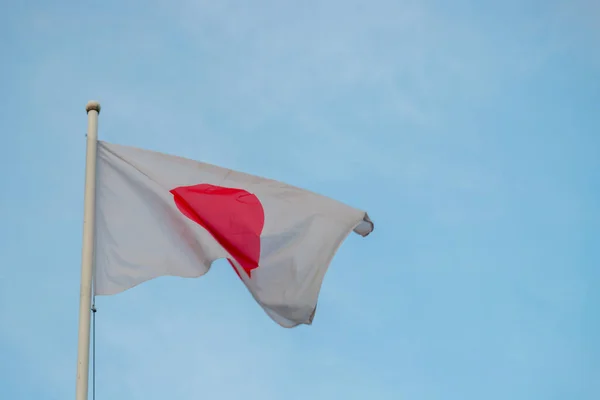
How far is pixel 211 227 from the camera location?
14.1 metres

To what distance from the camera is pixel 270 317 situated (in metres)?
14.1

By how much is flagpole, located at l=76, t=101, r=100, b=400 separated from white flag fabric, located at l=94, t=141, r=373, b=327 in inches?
17.9

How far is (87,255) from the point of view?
12.4 m

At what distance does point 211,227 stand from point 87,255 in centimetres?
215

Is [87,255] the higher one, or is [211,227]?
[211,227]

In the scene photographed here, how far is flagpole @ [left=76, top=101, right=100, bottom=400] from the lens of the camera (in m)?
11.4

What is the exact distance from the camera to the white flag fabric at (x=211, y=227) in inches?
530

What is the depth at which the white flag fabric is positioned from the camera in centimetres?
1345

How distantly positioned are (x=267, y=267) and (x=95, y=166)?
2.69 meters

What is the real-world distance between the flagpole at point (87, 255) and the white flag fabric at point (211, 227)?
46 centimetres

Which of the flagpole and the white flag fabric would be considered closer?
the flagpole

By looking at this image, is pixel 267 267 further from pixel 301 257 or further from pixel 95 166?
pixel 95 166

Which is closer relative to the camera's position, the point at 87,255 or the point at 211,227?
the point at 87,255

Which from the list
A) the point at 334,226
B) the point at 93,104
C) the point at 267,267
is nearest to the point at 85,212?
the point at 93,104
